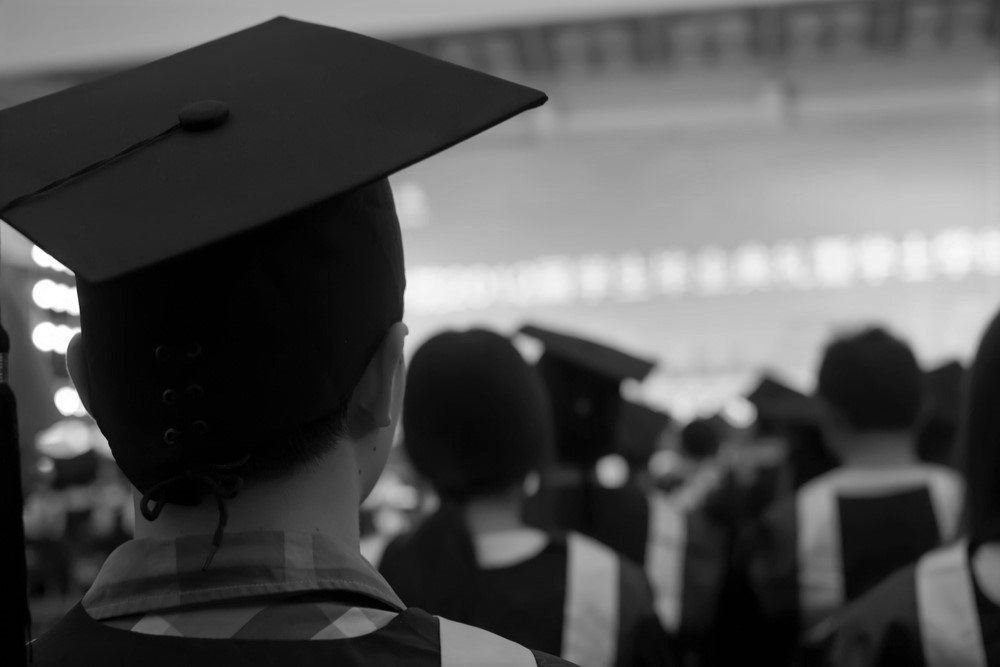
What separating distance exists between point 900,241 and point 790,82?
152 cm

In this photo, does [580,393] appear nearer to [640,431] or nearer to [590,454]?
[590,454]

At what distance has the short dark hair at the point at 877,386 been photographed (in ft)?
10.8

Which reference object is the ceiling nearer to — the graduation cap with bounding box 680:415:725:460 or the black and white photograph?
the black and white photograph

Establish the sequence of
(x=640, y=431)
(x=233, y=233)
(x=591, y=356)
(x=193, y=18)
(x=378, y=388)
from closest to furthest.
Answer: (x=233, y=233), (x=378, y=388), (x=591, y=356), (x=640, y=431), (x=193, y=18)

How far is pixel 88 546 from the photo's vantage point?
21.5 ft

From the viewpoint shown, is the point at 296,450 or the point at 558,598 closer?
the point at 296,450

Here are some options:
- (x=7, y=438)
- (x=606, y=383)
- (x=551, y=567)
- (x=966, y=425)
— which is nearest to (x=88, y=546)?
(x=606, y=383)

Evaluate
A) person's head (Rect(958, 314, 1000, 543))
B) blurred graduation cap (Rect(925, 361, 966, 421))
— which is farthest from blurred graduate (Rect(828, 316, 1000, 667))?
blurred graduation cap (Rect(925, 361, 966, 421))

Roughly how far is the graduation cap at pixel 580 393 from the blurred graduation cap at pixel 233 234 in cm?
276

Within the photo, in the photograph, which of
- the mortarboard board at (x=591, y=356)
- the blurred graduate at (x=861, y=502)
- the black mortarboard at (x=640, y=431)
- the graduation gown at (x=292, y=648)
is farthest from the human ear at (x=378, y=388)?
the black mortarboard at (x=640, y=431)

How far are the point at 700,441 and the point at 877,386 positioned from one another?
13.7ft

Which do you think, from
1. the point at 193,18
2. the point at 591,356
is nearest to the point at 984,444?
the point at 591,356

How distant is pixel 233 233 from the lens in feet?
2.94

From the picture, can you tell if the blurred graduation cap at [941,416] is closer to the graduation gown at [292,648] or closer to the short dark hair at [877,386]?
the short dark hair at [877,386]
